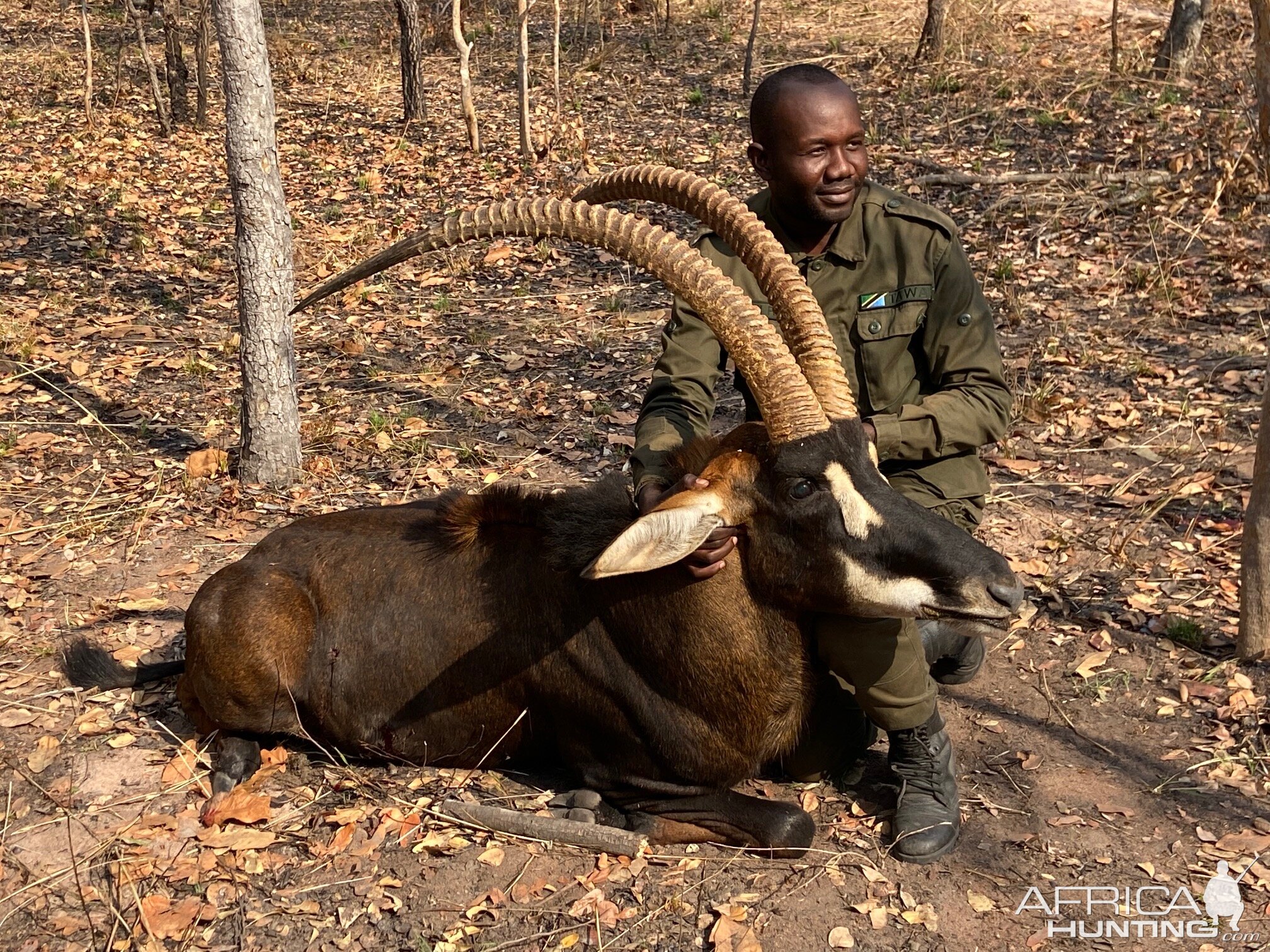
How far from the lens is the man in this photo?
14.7 ft

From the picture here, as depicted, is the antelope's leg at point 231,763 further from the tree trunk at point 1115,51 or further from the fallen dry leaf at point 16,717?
the tree trunk at point 1115,51

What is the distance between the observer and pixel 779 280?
4.14 metres

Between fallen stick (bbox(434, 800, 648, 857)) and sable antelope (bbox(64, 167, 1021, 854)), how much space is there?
0.14 meters

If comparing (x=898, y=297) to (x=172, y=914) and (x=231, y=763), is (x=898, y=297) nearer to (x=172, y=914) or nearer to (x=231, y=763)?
(x=231, y=763)

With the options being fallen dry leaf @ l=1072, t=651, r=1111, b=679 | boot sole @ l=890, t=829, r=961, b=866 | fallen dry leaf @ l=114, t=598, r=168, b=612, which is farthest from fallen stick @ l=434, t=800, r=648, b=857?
fallen dry leaf @ l=114, t=598, r=168, b=612

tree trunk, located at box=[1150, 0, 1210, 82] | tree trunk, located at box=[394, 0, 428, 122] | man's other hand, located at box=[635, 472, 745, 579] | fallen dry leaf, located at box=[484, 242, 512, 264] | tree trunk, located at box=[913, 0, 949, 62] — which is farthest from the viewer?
tree trunk, located at box=[913, 0, 949, 62]

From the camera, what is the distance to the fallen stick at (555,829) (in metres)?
4.51

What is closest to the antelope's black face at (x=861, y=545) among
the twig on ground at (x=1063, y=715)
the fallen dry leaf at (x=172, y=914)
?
the twig on ground at (x=1063, y=715)

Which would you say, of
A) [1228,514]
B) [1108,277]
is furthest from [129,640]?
[1108,277]

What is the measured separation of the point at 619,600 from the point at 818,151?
2.03 m

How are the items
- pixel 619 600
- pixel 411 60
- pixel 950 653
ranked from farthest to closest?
pixel 411 60 < pixel 950 653 < pixel 619 600

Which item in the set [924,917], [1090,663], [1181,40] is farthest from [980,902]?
[1181,40]

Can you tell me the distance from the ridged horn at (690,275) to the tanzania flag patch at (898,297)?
3.37 feet

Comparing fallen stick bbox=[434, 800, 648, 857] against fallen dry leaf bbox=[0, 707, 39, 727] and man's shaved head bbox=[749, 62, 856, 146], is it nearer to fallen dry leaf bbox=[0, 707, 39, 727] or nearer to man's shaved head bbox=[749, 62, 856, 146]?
fallen dry leaf bbox=[0, 707, 39, 727]
